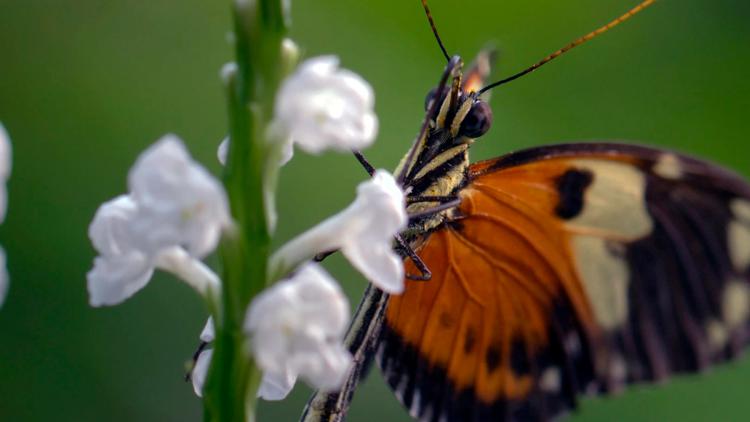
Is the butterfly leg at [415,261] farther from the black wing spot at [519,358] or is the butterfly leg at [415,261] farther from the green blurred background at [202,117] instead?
the green blurred background at [202,117]

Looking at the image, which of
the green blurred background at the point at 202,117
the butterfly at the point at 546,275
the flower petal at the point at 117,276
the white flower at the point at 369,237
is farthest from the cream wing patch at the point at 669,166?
the green blurred background at the point at 202,117

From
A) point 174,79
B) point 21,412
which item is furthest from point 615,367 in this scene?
point 174,79

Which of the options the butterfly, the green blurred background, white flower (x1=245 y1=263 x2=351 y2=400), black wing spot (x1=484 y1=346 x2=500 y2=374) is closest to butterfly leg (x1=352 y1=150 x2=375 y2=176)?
the butterfly

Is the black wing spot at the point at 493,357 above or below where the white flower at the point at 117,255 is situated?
below

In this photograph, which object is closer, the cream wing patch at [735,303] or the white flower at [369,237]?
the white flower at [369,237]

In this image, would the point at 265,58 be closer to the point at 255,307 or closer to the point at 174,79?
the point at 255,307

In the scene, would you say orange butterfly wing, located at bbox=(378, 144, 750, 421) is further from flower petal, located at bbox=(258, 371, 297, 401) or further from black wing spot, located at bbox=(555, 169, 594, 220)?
flower petal, located at bbox=(258, 371, 297, 401)

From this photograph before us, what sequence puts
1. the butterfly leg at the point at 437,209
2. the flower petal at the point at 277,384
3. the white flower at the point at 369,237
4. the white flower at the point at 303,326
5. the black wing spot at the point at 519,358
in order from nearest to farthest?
1. the white flower at the point at 303,326
2. the white flower at the point at 369,237
3. the flower petal at the point at 277,384
4. the butterfly leg at the point at 437,209
5. the black wing spot at the point at 519,358
